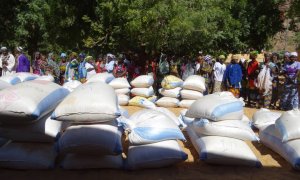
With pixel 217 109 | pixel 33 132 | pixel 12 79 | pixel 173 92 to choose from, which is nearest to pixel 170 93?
pixel 173 92

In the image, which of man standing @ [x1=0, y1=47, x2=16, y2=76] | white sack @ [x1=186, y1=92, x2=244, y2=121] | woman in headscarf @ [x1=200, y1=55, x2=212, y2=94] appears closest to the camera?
white sack @ [x1=186, y1=92, x2=244, y2=121]

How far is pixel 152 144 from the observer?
4500 mm

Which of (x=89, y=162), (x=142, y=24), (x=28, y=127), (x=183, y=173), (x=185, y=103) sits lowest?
(x=183, y=173)

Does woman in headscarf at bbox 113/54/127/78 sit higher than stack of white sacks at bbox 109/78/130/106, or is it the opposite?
woman in headscarf at bbox 113/54/127/78

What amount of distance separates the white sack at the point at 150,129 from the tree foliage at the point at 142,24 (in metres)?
5.36

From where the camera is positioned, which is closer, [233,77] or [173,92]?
[173,92]

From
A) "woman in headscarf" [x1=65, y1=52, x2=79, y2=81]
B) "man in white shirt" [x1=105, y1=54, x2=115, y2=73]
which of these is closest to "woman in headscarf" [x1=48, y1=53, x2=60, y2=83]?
"woman in headscarf" [x1=65, y1=52, x2=79, y2=81]

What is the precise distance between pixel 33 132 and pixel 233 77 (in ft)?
19.8

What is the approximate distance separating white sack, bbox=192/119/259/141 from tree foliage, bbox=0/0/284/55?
5166 mm

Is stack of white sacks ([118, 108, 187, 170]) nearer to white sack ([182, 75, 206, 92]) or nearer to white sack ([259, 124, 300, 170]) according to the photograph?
white sack ([259, 124, 300, 170])

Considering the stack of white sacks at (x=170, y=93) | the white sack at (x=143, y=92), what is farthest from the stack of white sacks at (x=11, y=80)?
the stack of white sacks at (x=170, y=93)

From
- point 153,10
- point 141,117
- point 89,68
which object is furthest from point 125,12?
point 141,117

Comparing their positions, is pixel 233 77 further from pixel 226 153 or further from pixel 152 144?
pixel 152 144

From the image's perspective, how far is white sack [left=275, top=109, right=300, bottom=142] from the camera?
15.4 ft
